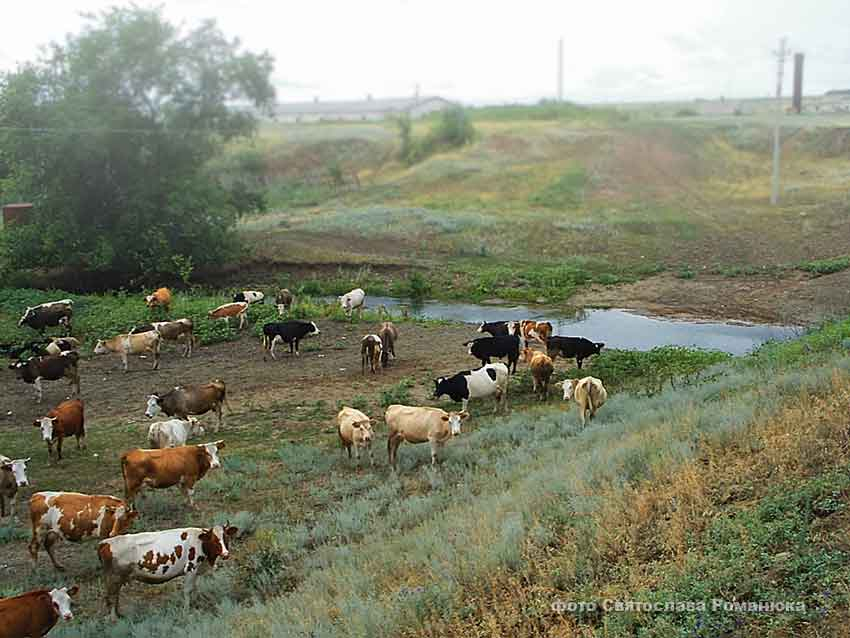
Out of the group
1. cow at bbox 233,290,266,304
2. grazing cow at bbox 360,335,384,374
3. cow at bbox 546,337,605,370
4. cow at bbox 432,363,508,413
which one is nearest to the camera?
cow at bbox 432,363,508,413

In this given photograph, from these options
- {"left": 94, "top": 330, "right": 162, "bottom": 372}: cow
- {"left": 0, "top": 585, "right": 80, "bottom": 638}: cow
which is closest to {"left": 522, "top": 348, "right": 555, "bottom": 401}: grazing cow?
{"left": 94, "top": 330, "right": 162, "bottom": 372}: cow

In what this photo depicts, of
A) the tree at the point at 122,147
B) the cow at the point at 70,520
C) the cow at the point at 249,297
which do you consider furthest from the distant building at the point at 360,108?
the cow at the point at 70,520

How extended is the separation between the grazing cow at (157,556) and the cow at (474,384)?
20.8 ft

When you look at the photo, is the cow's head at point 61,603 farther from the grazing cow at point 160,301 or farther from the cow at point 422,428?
the grazing cow at point 160,301

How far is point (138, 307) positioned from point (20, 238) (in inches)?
293

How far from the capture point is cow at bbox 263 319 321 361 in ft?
62.8

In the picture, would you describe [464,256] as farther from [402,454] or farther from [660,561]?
[660,561]

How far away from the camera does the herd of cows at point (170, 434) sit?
8.20 meters

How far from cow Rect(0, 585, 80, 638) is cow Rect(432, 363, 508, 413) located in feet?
26.0

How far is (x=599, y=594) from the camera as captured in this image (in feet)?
19.7

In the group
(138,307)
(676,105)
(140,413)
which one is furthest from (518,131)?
(140,413)

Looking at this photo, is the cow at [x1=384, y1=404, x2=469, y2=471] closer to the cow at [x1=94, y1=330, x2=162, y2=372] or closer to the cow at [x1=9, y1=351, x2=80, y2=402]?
the cow at [x1=9, y1=351, x2=80, y2=402]

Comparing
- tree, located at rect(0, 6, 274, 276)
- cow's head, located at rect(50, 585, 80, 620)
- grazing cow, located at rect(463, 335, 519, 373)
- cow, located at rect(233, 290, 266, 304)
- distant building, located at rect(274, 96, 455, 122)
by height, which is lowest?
cow, located at rect(233, 290, 266, 304)

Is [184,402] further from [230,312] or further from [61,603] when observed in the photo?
[230,312]
